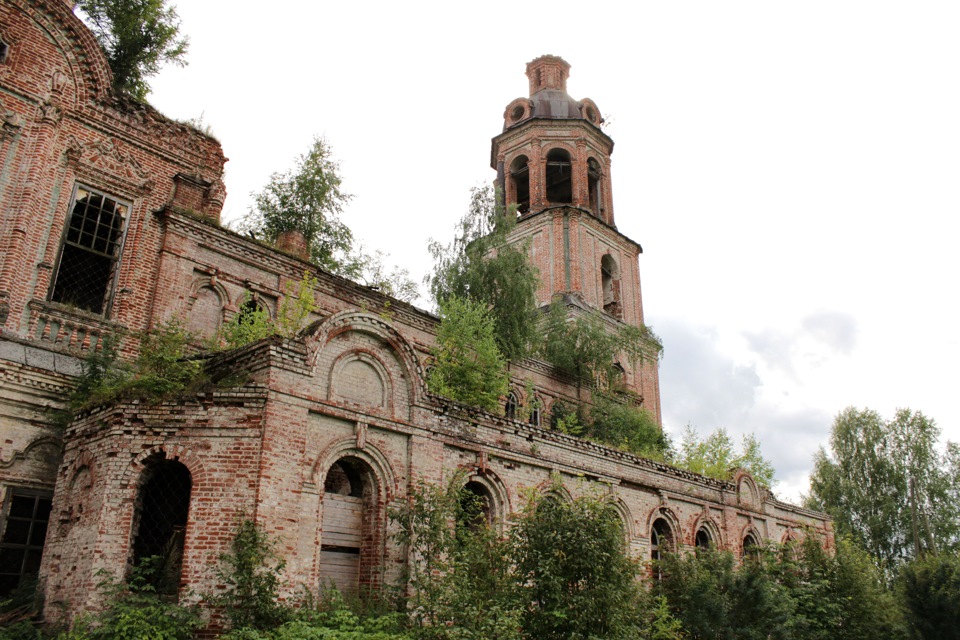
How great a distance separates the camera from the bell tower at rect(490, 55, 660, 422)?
3011cm

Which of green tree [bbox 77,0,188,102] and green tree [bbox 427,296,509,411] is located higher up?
green tree [bbox 77,0,188,102]

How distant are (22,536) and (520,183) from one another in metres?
26.5

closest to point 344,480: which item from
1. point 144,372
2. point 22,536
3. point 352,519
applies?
point 352,519

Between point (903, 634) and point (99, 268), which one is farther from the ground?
point (99, 268)

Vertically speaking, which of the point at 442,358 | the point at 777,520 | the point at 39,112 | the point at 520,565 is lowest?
the point at 520,565

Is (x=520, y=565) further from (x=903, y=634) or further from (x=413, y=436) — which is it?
(x=903, y=634)

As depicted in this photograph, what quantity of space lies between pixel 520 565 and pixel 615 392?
1641 cm

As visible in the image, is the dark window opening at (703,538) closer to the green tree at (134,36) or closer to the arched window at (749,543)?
the arched window at (749,543)

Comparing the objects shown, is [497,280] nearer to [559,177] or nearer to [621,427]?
[621,427]

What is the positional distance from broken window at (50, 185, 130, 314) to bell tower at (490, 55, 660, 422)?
1730 centimetres

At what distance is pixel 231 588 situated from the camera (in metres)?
9.27

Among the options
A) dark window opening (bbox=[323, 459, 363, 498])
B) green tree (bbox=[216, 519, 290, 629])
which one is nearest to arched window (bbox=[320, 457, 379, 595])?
dark window opening (bbox=[323, 459, 363, 498])

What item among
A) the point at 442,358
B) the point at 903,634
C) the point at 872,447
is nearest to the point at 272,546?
the point at 442,358

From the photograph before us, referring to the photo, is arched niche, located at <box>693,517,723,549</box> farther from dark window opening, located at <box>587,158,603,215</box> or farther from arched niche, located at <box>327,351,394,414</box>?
dark window opening, located at <box>587,158,603,215</box>
